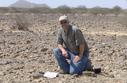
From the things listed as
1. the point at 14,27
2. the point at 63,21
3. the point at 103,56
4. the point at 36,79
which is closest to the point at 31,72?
the point at 36,79

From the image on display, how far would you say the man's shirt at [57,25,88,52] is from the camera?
11.3 metres

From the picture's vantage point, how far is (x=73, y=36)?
37.5 ft

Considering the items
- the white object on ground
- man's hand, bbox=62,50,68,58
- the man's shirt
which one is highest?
the man's shirt

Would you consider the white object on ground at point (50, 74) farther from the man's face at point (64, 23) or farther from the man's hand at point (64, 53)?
the man's face at point (64, 23)

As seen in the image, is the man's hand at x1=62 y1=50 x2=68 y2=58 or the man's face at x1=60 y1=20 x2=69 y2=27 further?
the man's hand at x1=62 y1=50 x2=68 y2=58

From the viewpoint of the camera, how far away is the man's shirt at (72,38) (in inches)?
446

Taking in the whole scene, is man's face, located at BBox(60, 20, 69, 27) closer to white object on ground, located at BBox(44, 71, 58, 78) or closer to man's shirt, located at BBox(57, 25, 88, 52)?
man's shirt, located at BBox(57, 25, 88, 52)

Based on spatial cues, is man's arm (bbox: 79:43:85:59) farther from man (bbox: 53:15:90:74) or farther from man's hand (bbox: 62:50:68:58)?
man's hand (bbox: 62:50:68:58)

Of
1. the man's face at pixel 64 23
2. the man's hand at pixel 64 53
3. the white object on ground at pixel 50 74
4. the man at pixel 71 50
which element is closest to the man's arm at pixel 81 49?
the man at pixel 71 50

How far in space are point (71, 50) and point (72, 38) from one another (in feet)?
1.00

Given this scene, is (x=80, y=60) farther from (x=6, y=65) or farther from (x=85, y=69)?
(x=6, y=65)

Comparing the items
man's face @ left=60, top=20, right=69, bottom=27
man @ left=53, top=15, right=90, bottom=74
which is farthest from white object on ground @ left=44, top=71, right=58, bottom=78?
man's face @ left=60, top=20, right=69, bottom=27

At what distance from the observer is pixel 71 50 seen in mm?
11555

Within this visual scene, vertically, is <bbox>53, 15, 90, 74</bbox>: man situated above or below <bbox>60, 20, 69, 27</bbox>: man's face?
below
